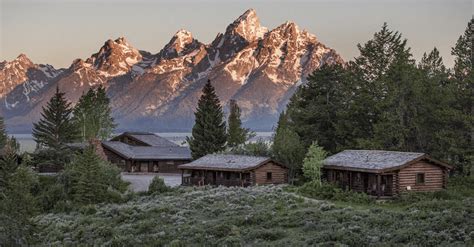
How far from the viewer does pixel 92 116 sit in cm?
9819

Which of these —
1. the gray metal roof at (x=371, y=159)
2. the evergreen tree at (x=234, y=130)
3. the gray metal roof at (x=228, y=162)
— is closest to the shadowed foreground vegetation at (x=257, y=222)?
the gray metal roof at (x=371, y=159)

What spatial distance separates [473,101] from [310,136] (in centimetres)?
1809

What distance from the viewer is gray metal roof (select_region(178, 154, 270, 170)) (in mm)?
63062

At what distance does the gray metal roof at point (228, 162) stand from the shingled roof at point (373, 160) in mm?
8070

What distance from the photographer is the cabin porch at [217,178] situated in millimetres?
63188

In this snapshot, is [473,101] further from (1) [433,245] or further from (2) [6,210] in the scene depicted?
(2) [6,210]

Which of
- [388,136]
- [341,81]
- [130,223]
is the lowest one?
[130,223]

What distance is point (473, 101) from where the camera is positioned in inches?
2525

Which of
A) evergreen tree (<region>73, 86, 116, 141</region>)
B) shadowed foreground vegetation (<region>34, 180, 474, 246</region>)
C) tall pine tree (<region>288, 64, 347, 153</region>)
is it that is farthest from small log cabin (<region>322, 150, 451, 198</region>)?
evergreen tree (<region>73, 86, 116, 141</region>)

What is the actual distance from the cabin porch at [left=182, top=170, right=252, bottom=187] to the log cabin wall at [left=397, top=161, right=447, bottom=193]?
54.1 feet

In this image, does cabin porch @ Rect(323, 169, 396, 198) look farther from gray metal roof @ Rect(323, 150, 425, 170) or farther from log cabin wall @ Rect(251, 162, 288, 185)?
log cabin wall @ Rect(251, 162, 288, 185)

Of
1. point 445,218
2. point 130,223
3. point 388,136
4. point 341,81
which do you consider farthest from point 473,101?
point 130,223

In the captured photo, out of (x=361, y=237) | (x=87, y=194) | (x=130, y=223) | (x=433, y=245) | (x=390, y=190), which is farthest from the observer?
(x=87, y=194)

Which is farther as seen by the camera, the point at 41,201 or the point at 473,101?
the point at 473,101
